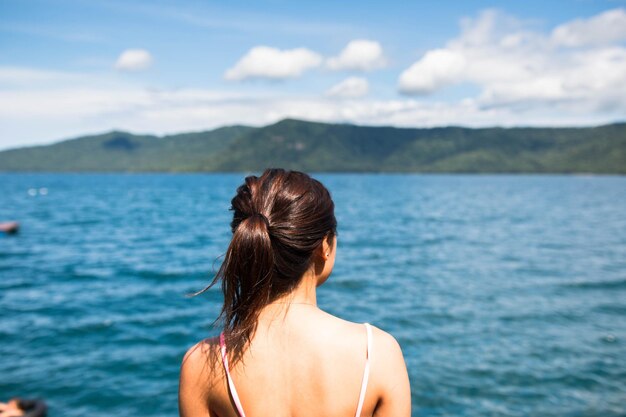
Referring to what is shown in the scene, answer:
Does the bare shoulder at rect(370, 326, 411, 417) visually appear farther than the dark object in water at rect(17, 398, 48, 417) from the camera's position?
No

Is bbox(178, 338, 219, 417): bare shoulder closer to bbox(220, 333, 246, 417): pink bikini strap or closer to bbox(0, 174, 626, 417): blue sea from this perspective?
bbox(220, 333, 246, 417): pink bikini strap

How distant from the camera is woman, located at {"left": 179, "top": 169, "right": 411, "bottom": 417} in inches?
81.1

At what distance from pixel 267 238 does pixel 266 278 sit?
187 mm

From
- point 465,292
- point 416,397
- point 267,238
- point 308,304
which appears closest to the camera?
point 267,238

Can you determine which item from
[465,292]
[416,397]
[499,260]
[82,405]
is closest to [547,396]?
[416,397]

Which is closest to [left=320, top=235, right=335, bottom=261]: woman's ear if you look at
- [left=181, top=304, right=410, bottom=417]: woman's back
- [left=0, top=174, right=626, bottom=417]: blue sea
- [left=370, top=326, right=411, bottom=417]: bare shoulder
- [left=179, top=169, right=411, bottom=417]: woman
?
[left=179, top=169, right=411, bottom=417]: woman

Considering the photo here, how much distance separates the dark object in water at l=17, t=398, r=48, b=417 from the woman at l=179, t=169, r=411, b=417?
28.0 feet

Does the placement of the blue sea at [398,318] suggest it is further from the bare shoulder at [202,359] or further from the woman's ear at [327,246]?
the woman's ear at [327,246]

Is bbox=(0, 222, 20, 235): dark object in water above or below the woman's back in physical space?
below

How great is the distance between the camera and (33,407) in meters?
9.19

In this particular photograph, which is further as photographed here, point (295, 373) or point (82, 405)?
point (82, 405)

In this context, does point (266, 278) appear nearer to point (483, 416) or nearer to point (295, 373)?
point (295, 373)

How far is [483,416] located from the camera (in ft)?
31.2

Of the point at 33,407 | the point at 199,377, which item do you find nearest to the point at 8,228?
the point at 33,407
